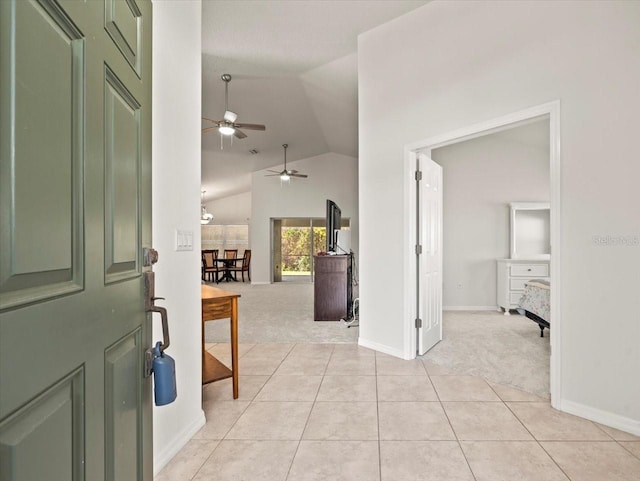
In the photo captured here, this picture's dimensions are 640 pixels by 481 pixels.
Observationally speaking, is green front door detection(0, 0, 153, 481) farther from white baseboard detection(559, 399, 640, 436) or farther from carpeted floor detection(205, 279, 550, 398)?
carpeted floor detection(205, 279, 550, 398)

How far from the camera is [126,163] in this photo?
2.90ft

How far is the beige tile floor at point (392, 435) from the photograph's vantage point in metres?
1.61

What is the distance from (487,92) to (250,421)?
9.39 feet

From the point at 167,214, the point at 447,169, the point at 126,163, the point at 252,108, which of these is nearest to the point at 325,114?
the point at 252,108

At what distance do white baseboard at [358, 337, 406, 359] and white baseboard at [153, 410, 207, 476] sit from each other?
73.8 inches

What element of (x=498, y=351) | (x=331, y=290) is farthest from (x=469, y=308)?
(x=331, y=290)

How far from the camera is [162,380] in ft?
3.39

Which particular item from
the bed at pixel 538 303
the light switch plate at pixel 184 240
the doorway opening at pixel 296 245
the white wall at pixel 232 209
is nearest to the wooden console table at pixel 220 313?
the light switch plate at pixel 184 240

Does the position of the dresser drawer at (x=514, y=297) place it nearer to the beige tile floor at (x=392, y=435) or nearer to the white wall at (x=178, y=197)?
the beige tile floor at (x=392, y=435)

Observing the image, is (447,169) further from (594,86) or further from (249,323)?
(249,323)

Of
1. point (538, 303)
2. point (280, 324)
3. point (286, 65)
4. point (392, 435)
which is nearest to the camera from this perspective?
point (392, 435)

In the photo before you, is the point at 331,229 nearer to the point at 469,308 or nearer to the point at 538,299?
the point at 469,308

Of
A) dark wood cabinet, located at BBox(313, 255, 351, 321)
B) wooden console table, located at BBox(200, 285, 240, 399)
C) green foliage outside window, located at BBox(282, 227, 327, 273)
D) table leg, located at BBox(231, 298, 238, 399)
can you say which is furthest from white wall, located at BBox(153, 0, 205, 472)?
green foliage outside window, located at BBox(282, 227, 327, 273)

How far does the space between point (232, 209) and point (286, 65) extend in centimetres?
831
